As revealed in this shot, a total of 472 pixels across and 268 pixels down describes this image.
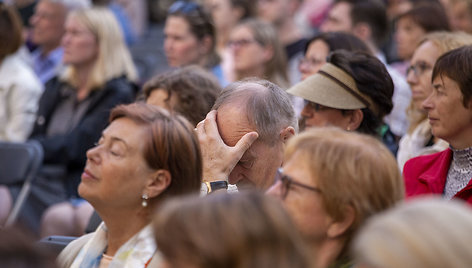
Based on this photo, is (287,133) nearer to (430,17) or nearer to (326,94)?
(326,94)

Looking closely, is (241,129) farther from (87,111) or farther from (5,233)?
(87,111)

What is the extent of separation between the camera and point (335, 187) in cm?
204

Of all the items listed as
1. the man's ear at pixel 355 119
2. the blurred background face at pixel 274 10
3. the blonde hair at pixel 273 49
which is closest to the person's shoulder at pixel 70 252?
the man's ear at pixel 355 119

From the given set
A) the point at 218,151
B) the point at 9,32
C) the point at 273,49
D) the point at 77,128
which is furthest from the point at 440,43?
the point at 9,32

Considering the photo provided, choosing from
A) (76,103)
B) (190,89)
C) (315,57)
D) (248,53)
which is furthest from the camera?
(248,53)

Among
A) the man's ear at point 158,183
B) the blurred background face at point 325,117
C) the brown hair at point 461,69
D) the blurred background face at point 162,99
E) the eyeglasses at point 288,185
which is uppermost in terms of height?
the eyeglasses at point 288,185

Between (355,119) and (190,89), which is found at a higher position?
(190,89)

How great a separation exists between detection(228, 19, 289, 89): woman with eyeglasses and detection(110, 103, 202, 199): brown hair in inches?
136

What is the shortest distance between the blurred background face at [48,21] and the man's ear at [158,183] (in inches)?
191

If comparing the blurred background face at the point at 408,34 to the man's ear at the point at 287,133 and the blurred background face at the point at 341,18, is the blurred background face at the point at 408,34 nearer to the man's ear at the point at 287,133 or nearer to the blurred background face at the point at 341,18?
the blurred background face at the point at 341,18

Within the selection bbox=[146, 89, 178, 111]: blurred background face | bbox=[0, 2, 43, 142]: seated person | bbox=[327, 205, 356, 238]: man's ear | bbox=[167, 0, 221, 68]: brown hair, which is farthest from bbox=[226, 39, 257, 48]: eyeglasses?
bbox=[327, 205, 356, 238]: man's ear

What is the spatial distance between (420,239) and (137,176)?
122cm

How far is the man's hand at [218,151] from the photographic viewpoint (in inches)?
114

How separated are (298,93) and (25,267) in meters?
2.27
